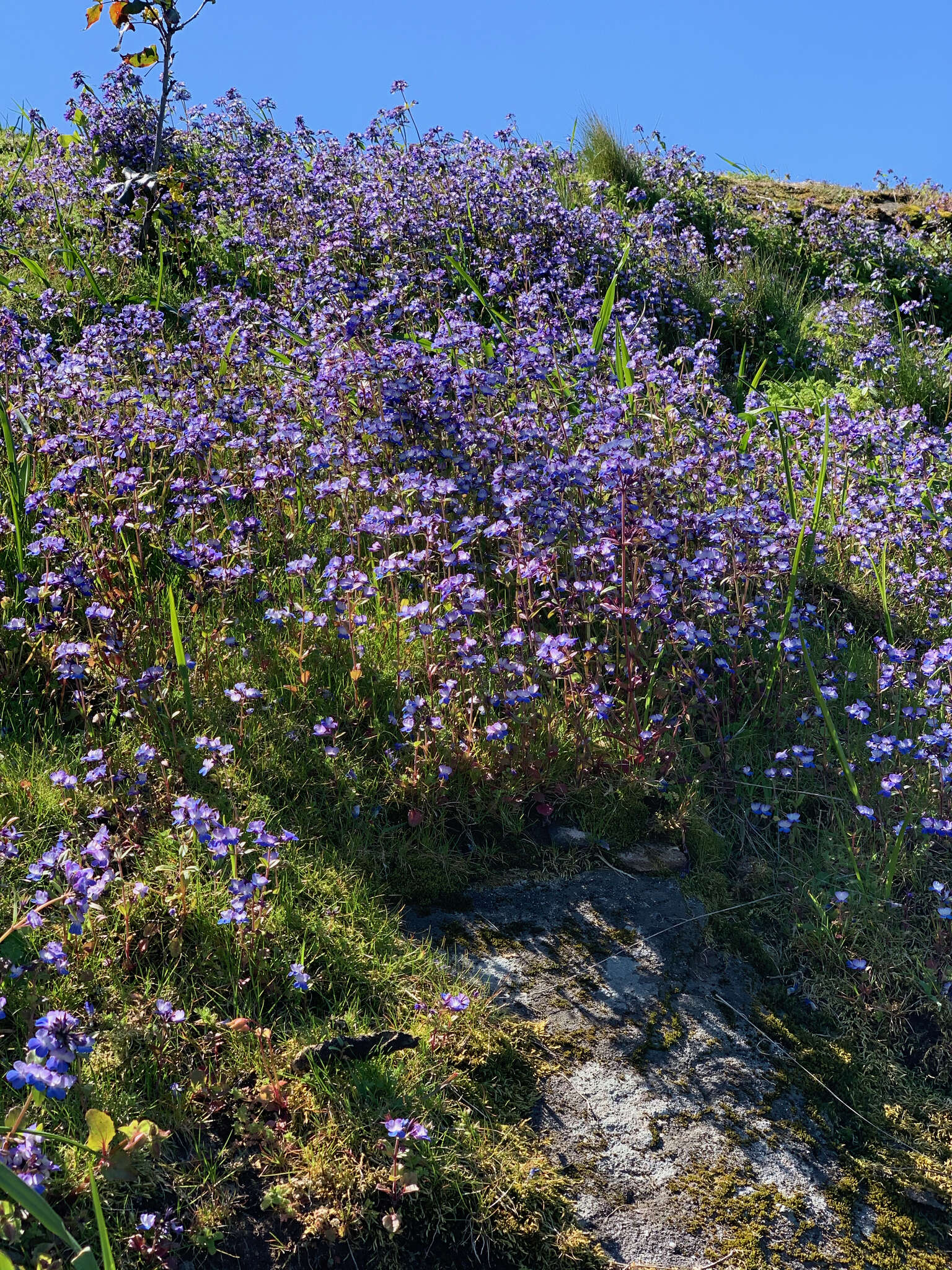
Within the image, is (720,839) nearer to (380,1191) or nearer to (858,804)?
(858,804)

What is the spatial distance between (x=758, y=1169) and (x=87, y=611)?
8.57ft

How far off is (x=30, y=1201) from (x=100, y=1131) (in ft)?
1.64

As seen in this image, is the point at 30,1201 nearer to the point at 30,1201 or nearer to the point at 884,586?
the point at 30,1201

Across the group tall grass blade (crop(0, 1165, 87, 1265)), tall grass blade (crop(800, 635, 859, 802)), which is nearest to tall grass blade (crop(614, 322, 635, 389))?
tall grass blade (crop(800, 635, 859, 802))

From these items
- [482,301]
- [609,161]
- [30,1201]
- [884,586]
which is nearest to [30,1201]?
[30,1201]

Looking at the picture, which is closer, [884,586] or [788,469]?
[788,469]

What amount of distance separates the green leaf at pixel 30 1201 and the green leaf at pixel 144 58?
716cm

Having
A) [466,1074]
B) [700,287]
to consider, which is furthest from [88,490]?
[700,287]

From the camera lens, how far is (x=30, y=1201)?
170cm

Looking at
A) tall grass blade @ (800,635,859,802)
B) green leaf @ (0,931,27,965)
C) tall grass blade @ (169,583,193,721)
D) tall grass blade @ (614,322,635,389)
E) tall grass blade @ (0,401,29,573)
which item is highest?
tall grass blade @ (614,322,635,389)

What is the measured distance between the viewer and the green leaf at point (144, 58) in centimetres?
697

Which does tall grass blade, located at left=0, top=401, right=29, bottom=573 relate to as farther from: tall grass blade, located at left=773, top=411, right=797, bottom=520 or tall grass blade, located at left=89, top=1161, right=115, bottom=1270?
tall grass blade, located at left=773, top=411, right=797, bottom=520

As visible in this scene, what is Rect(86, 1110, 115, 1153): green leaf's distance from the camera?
2.16 metres

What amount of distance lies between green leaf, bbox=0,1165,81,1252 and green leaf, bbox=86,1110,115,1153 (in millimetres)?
427
